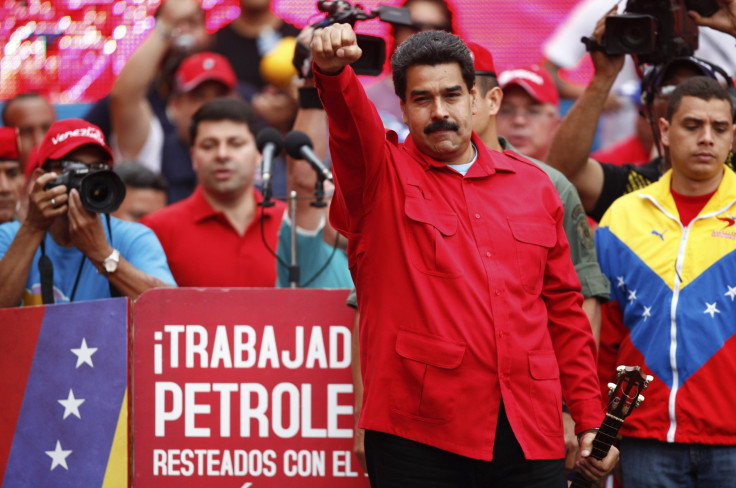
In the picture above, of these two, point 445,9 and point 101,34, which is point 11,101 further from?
point 445,9

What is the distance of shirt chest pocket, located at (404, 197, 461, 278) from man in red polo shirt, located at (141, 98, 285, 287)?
7.14 feet

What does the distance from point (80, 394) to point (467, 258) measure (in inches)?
71.1

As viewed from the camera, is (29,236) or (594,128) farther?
(594,128)

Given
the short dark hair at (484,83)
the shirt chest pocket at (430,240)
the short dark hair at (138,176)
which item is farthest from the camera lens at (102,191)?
the short dark hair at (138,176)

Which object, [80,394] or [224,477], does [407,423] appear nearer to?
[224,477]

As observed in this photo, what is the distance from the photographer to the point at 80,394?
418cm

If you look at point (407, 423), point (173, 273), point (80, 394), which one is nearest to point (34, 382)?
point (80, 394)

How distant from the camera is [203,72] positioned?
7.16 metres

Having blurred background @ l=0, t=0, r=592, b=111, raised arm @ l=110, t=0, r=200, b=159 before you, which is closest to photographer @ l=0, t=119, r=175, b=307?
raised arm @ l=110, t=0, r=200, b=159

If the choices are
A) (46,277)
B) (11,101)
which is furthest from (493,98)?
(11,101)

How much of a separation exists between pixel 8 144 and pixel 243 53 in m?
2.47

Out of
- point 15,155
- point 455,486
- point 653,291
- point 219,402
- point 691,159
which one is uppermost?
point 15,155

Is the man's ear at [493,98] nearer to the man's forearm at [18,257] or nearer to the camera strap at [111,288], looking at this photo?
the camera strap at [111,288]

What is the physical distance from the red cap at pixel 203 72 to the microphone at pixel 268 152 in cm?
226
